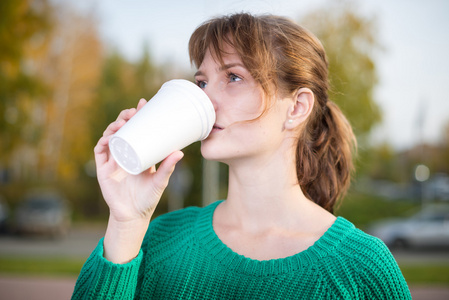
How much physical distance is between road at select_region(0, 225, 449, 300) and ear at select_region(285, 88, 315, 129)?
5.84 meters

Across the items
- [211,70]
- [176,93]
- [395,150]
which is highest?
[395,150]

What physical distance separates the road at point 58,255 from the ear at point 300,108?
5842 mm

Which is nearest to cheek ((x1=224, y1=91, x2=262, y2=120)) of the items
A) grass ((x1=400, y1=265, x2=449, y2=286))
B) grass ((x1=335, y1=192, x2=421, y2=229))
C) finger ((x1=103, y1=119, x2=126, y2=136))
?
finger ((x1=103, y1=119, x2=126, y2=136))

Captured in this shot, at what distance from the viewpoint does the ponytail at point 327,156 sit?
196cm

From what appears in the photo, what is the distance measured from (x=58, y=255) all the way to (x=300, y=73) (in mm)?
10727

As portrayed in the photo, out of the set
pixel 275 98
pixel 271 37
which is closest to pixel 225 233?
pixel 275 98

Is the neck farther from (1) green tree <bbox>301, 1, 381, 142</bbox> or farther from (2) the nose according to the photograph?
(1) green tree <bbox>301, 1, 381, 142</bbox>

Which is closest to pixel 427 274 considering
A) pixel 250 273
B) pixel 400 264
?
pixel 400 264

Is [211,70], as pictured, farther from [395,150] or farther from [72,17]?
[72,17]

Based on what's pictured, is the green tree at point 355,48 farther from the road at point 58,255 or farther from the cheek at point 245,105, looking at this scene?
the cheek at point 245,105

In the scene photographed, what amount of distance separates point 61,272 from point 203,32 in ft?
27.5

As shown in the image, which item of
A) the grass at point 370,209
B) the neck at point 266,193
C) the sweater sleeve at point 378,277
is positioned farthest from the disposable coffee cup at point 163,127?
the grass at point 370,209

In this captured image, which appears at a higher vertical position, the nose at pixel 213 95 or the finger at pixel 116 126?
the nose at pixel 213 95

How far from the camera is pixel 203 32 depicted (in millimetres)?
1795
